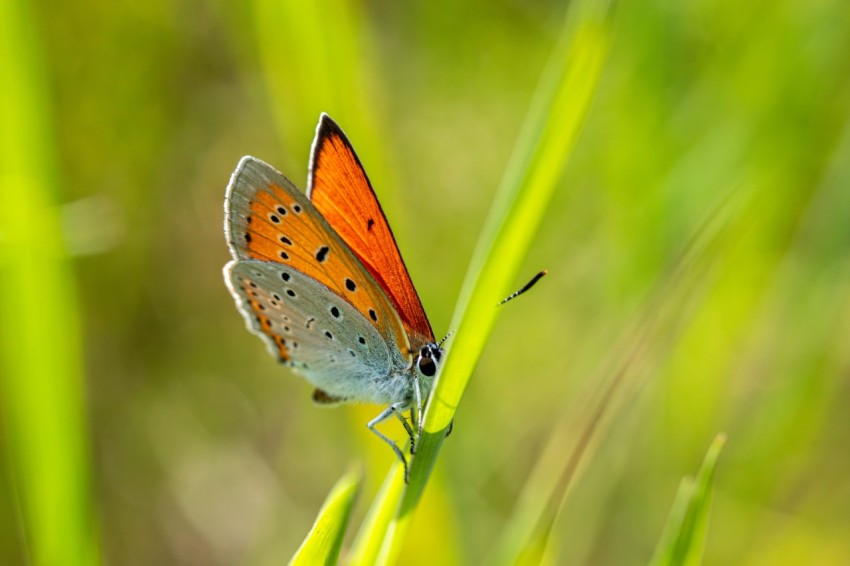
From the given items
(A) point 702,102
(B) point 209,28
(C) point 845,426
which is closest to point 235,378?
(B) point 209,28

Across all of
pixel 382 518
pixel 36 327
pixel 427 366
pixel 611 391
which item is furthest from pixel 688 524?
pixel 36 327

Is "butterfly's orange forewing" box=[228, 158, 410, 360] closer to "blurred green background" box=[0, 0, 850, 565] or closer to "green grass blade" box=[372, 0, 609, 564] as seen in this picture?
"blurred green background" box=[0, 0, 850, 565]

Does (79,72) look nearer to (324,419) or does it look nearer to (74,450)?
(324,419)

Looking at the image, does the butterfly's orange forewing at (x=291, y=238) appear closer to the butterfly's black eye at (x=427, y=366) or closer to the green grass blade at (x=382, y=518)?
the butterfly's black eye at (x=427, y=366)

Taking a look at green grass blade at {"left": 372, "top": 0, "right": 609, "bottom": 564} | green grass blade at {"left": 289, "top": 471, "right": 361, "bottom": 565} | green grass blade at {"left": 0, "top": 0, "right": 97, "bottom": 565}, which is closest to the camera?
green grass blade at {"left": 289, "top": 471, "right": 361, "bottom": 565}

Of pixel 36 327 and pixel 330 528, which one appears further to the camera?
pixel 36 327

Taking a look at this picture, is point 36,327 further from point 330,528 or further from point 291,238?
point 330,528

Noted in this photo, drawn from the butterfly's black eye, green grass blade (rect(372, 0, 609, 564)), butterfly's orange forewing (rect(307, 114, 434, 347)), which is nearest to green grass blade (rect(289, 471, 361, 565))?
green grass blade (rect(372, 0, 609, 564))
